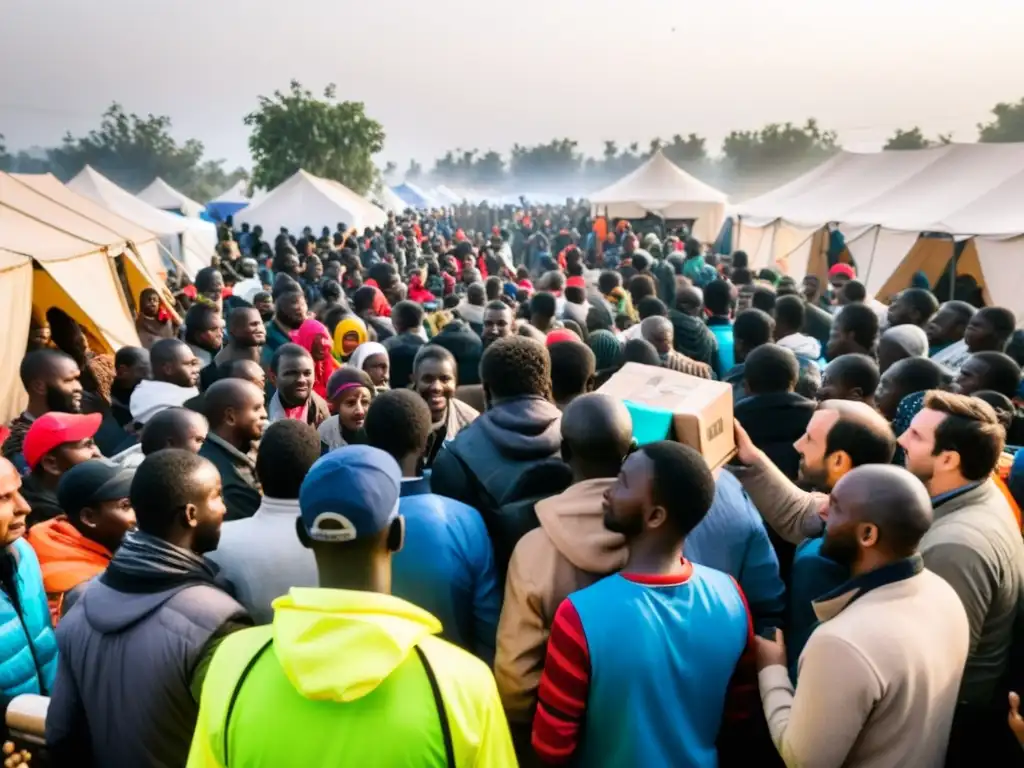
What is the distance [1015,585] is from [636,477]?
1.38m

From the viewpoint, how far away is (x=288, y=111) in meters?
38.7

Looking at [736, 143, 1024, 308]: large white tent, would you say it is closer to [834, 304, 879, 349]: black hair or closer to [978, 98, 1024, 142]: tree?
[834, 304, 879, 349]: black hair

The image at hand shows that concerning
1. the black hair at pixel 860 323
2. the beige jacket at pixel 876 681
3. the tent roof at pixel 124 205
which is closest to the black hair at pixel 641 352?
the black hair at pixel 860 323

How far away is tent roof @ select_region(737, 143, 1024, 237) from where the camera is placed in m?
11.7

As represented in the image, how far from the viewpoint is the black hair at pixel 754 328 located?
17.7ft

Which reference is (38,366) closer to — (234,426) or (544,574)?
(234,426)

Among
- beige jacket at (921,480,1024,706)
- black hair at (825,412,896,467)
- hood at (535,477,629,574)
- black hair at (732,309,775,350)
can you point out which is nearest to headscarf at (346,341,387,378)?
black hair at (732,309,775,350)

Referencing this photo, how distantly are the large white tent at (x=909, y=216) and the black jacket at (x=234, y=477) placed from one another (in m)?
11.0

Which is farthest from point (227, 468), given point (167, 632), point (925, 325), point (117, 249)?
point (117, 249)

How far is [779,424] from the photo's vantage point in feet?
12.5

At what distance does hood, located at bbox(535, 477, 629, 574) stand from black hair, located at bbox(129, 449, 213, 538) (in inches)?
40.8

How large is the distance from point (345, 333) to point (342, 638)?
4.98 metres

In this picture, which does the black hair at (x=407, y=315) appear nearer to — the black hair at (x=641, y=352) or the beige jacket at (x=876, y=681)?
the black hair at (x=641, y=352)

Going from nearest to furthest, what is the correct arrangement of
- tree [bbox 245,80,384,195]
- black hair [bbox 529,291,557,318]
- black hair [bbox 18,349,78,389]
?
black hair [bbox 18,349,78,389] < black hair [bbox 529,291,557,318] < tree [bbox 245,80,384,195]
